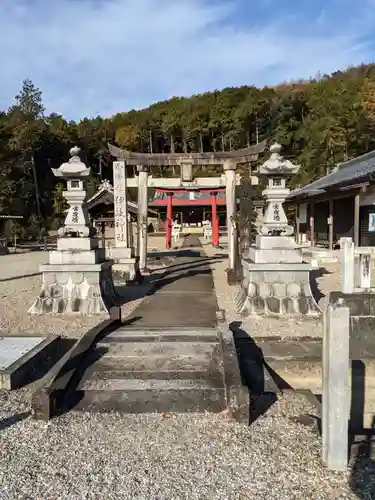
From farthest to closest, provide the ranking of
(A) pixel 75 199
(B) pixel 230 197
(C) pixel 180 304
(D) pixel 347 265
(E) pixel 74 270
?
(B) pixel 230 197 → (C) pixel 180 304 → (A) pixel 75 199 → (E) pixel 74 270 → (D) pixel 347 265

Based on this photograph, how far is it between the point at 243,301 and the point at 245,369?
2893 millimetres

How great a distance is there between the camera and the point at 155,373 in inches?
200

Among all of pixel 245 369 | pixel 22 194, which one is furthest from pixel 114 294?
→ pixel 22 194

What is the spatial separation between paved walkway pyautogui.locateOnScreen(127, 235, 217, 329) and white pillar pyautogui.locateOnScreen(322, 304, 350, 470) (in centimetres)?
360

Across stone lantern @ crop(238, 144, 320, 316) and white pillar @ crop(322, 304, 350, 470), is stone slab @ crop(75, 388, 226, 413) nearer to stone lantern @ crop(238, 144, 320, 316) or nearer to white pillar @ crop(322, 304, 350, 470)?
white pillar @ crop(322, 304, 350, 470)

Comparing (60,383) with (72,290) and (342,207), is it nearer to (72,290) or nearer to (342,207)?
(72,290)

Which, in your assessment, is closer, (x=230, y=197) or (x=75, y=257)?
(x=75, y=257)

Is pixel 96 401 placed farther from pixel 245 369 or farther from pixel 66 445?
pixel 245 369

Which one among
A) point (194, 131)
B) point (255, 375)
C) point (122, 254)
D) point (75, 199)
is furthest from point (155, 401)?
point (194, 131)

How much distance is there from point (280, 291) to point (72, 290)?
385 centimetres

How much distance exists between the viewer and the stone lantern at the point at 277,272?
7.77 metres

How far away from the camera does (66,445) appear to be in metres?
3.57

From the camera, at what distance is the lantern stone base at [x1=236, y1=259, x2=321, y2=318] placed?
25.5 feet

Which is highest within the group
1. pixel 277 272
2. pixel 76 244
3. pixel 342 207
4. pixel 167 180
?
pixel 167 180
